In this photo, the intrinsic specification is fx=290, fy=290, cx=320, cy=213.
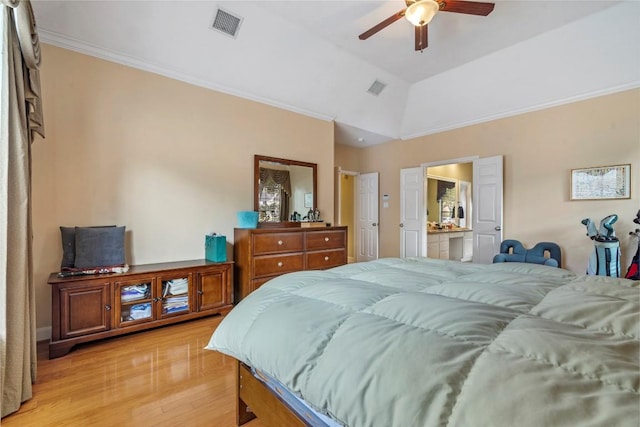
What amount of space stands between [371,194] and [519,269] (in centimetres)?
469

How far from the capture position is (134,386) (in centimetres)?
193

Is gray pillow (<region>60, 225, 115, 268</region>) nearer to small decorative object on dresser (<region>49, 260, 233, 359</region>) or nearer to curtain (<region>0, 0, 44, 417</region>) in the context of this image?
small decorative object on dresser (<region>49, 260, 233, 359</region>)

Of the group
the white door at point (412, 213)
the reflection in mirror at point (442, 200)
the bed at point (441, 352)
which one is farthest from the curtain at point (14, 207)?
the reflection in mirror at point (442, 200)

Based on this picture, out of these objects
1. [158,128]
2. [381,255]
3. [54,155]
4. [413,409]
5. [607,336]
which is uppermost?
[158,128]

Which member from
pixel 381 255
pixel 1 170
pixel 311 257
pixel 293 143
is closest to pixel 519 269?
pixel 311 257

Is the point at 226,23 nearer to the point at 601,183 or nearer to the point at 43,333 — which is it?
A: the point at 43,333

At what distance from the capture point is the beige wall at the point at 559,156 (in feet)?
11.6

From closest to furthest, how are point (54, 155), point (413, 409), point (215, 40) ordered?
point (413, 409), point (54, 155), point (215, 40)

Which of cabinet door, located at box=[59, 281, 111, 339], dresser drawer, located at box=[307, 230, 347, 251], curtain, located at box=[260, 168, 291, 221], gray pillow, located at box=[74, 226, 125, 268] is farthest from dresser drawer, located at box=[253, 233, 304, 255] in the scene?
cabinet door, located at box=[59, 281, 111, 339]

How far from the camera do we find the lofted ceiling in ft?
9.46

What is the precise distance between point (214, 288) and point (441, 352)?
9.36 ft

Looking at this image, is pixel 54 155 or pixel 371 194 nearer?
pixel 54 155

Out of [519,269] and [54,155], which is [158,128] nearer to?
[54,155]

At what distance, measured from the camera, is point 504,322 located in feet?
2.91
